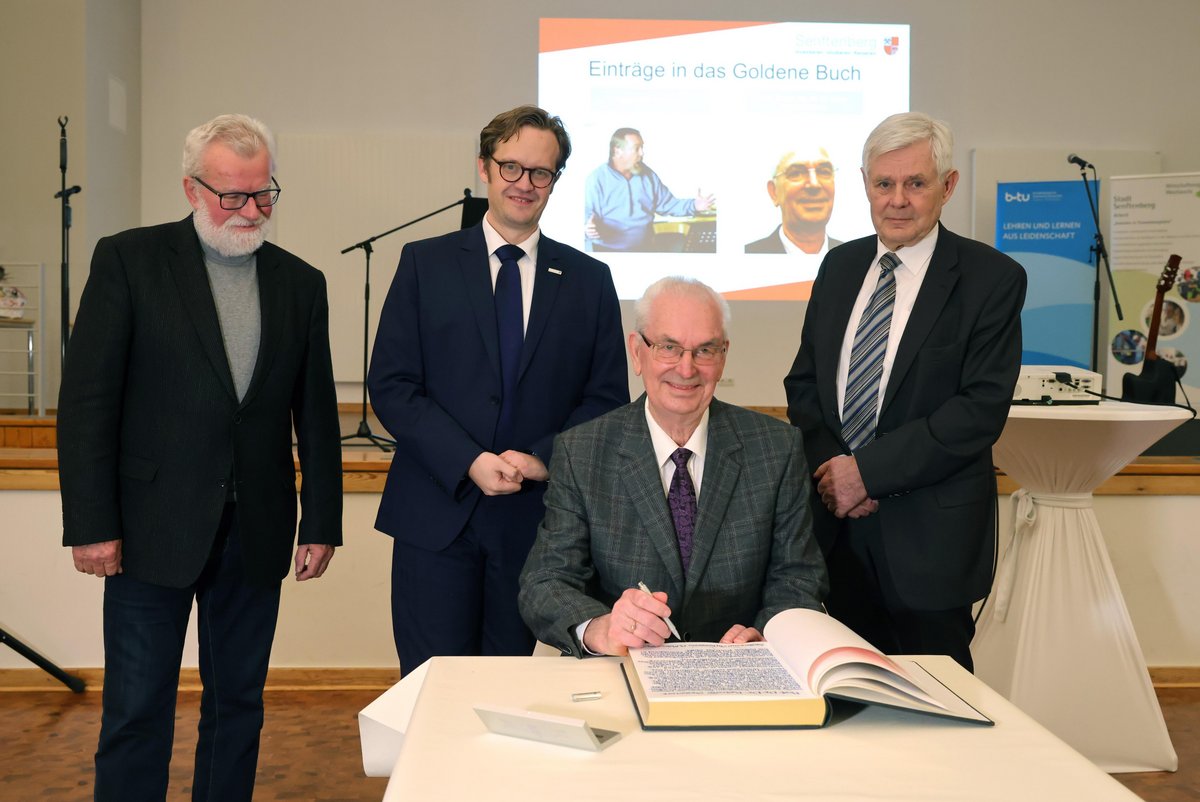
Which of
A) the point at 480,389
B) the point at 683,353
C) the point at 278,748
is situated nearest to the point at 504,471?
the point at 480,389

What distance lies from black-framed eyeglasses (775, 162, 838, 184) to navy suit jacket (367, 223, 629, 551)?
5085 millimetres

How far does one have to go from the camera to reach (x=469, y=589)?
2.02m

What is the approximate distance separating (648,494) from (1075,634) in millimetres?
1713

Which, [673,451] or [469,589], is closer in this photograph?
[673,451]

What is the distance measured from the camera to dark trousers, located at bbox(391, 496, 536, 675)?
2004mm

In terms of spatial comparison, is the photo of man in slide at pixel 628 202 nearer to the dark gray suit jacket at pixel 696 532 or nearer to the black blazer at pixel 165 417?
the black blazer at pixel 165 417

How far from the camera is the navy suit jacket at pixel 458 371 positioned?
78.7 inches

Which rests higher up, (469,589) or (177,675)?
(469,589)

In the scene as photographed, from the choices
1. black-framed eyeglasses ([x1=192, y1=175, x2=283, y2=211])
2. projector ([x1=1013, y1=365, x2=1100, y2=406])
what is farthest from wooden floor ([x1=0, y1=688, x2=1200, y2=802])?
black-framed eyeglasses ([x1=192, y1=175, x2=283, y2=211])

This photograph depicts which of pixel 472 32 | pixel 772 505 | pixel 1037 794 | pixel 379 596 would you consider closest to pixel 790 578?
pixel 772 505

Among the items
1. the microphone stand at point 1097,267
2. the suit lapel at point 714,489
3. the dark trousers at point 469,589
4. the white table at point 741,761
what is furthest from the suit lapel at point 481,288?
the microphone stand at point 1097,267

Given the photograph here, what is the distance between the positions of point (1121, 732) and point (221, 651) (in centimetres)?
235

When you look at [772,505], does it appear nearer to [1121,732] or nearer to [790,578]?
[790,578]

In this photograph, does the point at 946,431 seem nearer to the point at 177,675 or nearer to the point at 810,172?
the point at 177,675
